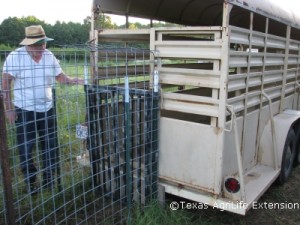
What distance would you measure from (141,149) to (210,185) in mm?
764

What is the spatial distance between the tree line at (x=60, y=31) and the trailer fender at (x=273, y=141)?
6.41 ft

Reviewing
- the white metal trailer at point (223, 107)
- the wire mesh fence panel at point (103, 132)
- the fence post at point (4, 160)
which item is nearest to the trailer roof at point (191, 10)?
the white metal trailer at point (223, 107)

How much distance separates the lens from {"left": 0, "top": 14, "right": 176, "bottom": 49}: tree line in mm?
3787

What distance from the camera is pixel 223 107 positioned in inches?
115

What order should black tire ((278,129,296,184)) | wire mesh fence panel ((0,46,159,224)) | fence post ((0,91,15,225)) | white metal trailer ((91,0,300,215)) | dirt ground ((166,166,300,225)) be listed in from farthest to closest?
black tire ((278,129,296,184))
dirt ground ((166,166,300,225))
wire mesh fence panel ((0,46,159,224))
white metal trailer ((91,0,300,215))
fence post ((0,91,15,225))

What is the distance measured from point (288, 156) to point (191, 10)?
2.35 metres

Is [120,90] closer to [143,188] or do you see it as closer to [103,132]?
[103,132]

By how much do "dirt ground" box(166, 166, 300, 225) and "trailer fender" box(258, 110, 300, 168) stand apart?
0.39 meters

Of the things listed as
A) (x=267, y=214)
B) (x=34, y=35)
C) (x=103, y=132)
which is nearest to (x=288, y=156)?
(x=267, y=214)

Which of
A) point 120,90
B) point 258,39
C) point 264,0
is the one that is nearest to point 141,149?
point 120,90

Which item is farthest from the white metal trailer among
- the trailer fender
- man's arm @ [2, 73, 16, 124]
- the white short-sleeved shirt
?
man's arm @ [2, 73, 16, 124]

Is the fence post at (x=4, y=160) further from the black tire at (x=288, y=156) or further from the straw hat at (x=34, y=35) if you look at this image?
the black tire at (x=288, y=156)

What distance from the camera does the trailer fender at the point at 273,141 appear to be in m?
3.93

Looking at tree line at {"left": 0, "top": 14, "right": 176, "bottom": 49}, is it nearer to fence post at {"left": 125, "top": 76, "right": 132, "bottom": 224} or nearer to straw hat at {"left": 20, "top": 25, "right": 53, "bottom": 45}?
straw hat at {"left": 20, "top": 25, "right": 53, "bottom": 45}
